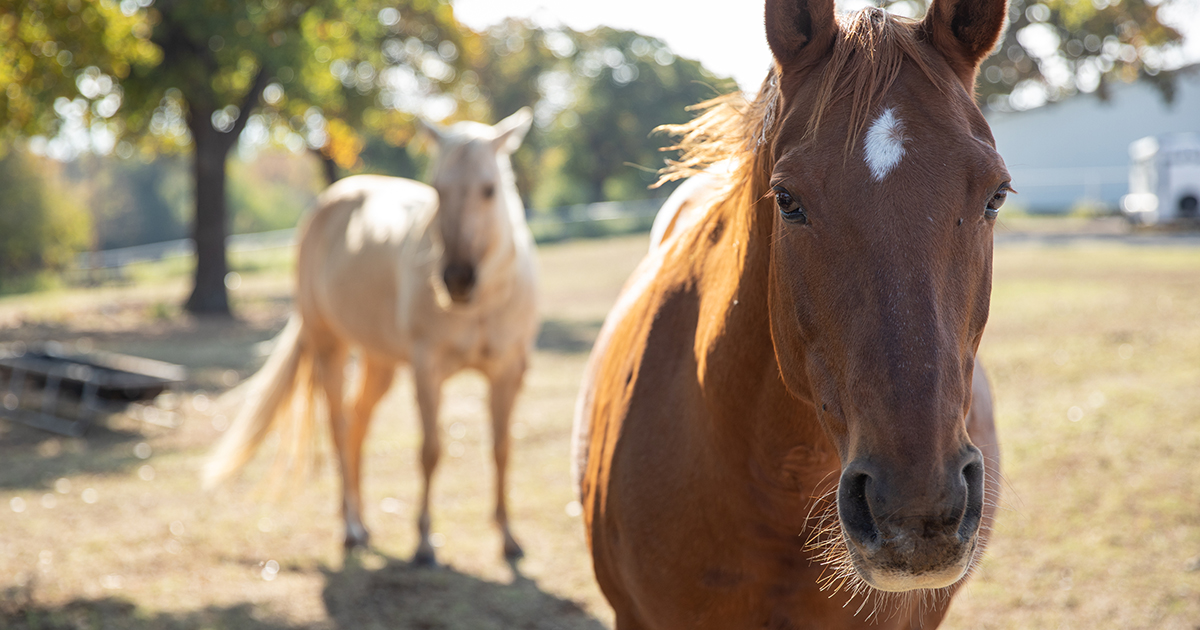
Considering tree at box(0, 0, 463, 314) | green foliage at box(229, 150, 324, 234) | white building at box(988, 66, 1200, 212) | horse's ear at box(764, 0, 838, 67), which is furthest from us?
green foliage at box(229, 150, 324, 234)

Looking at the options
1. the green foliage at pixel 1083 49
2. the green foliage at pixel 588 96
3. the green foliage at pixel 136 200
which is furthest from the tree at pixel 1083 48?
the green foliage at pixel 136 200

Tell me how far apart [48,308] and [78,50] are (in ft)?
38.2

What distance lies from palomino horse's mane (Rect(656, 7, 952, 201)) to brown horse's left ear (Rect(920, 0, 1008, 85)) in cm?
3

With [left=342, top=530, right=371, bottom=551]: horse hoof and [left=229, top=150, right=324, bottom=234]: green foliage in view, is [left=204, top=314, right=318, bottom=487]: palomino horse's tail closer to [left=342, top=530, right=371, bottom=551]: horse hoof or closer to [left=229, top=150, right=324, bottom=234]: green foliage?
[left=342, top=530, right=371, bottom=551]: horse hoof

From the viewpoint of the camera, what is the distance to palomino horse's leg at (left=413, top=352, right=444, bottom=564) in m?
4.20

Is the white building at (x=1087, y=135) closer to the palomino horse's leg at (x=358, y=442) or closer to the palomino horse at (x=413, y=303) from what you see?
the palomino horse at (x=413, y=303)

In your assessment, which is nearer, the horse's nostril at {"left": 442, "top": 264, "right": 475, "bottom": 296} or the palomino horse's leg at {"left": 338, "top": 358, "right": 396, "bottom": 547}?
the horse's nostril at {"left": 442, "top": 264, "right": 475, "bottom": 296}

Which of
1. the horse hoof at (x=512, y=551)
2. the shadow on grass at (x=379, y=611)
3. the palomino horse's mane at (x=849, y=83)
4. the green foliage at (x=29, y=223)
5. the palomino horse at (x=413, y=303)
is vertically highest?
the palomino horse's mane at (x=849, y=83)

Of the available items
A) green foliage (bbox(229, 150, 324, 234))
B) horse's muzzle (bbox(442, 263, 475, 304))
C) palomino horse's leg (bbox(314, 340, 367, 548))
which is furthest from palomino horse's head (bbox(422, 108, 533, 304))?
green foliage (bbox(229, 150, 324, 234))

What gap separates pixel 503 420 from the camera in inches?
177

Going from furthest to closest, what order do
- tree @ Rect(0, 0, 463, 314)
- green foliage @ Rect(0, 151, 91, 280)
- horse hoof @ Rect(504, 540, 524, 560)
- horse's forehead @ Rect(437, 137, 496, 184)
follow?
1. green foliage @ Rect(0, 151, 91, 280)
2. tree @ Rect(0, 0, 463, 314)
3. horse hoof @ Rect(504, 540, 524, 560)
4. horse's forehead @ Rect(437, 137, 496, 184)

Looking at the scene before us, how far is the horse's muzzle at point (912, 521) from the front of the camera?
3.34ft

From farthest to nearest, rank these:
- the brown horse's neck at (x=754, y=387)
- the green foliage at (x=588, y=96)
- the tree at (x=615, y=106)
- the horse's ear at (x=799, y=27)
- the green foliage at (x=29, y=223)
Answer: the tree at (x=615, y=106)
the green foliage at (x=588, y=96)
the green foliage at (x=29, y=223)
the brown horse's neck at (x=754, y=387)
the horse's ear at (x=799, y=27)

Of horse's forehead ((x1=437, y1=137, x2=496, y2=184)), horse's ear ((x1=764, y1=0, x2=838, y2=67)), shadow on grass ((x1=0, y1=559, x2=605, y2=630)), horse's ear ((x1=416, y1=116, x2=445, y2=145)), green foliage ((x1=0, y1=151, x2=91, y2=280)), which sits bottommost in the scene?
green foliage ((x1=0, y1=151, x2=91, y2=280))
